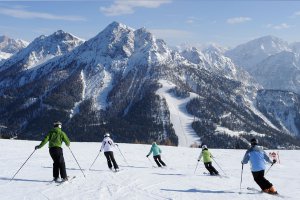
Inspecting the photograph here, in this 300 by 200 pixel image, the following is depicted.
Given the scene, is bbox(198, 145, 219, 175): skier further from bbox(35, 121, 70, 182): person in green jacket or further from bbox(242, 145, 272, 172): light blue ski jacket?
bbox(35, 121, 70, 182): person in green jacket

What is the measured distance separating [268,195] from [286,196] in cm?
118

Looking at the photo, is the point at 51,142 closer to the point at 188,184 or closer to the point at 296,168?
the point at 188,184

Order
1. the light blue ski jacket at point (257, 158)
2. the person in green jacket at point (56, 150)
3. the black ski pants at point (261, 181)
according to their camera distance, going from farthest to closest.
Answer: the person in green jacket at point (56, 150)
the light blue ski jacket at point (257, 158)
the black ski pants at point (261, 181)

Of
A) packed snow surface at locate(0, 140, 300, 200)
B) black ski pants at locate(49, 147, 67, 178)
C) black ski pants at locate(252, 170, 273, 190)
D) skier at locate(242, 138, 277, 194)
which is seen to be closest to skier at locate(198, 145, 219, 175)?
packed snow surface at locate(0, 140, 300, 200)

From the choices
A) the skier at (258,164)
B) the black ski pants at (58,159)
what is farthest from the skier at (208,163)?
the black ski pants at (58,159)

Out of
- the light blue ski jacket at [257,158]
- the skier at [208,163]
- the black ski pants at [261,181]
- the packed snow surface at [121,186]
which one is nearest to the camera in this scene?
the packed snow surface at [121,186]

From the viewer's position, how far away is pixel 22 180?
20766 millimetres

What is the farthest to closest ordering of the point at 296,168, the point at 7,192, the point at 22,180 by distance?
the point at 296,168 < the point at 22,180 < the point at 7,192

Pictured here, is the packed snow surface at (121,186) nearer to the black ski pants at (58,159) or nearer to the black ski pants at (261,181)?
the black ski pants at (261,181)

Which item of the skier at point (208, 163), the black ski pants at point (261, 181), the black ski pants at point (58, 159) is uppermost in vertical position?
the black ski pants at point (58, 159)

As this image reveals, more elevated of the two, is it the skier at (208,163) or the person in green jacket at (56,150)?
the person in green jacket at (56,150)

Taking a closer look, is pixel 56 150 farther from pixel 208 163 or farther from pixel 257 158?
pixel 208 163

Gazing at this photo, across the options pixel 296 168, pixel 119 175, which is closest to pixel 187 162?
pixel 296 168

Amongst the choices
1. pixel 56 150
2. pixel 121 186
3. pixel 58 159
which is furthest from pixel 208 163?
pixel 56 150
